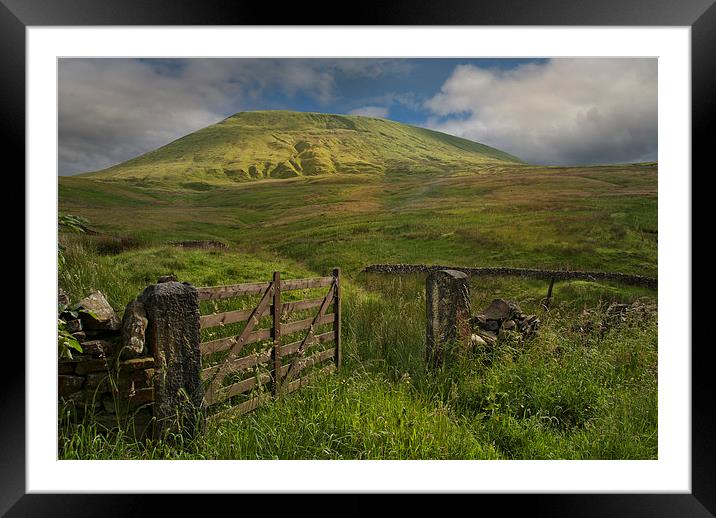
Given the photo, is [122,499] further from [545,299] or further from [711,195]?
[545,299]

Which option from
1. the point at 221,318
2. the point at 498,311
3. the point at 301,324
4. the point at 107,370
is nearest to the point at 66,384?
the point at 107,370

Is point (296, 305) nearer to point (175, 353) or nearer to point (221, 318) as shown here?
point (221, 318)

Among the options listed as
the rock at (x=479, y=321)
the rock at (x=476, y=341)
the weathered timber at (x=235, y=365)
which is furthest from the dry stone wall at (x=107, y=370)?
the rock at (x=479, y=321)

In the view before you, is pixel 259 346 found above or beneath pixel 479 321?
beneath

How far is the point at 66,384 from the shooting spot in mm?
3684

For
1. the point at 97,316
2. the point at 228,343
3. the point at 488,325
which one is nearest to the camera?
the point at 97,316

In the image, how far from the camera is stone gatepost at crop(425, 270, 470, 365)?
235 inches

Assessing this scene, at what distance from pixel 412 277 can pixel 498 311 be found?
3.68 meters

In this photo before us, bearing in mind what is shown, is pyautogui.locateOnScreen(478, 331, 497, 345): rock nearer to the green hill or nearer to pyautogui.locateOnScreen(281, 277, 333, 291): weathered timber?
pyautogui.locateOnScreen(281, 277, 333, 291): weathered timber

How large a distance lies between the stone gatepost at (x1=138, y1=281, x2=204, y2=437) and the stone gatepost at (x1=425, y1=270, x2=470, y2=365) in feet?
9.73

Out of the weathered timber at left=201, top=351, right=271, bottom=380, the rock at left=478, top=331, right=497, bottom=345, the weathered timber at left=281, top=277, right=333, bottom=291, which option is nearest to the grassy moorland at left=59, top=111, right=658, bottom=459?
the rock at left=478, top=331, right=497, bottom=345
